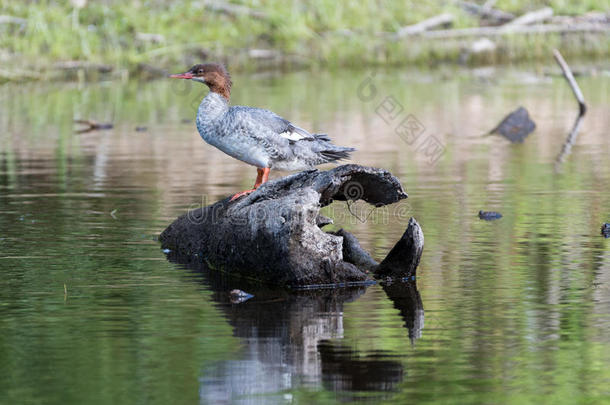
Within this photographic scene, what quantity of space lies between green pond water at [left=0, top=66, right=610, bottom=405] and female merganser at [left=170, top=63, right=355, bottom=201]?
1.08 metres

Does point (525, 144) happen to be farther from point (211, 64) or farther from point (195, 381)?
point (195, 381)

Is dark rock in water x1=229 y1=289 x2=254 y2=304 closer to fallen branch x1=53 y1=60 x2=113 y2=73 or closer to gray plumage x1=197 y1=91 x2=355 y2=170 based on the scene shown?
gray plumage x1=197 y1=91 x2=355 y2=170

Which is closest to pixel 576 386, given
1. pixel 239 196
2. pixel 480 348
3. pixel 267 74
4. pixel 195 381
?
pixel 480 348

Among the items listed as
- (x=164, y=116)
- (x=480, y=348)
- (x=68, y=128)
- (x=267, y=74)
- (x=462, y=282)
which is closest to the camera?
(x=480, y=348)

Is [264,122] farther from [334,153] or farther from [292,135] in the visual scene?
[334,153]

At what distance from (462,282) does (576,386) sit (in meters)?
2.98

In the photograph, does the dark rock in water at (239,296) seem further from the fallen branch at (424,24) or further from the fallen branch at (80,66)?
the fallen branch at (424,24)

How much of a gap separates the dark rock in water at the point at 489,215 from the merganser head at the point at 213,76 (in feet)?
10.6

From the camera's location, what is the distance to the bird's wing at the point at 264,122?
1138cm

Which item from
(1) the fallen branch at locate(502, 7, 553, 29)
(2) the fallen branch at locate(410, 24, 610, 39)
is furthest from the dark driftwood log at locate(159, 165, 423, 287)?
(1) the fallen branch at locate(502, 7, 553, 29)

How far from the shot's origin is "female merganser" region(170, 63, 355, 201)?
11367mm

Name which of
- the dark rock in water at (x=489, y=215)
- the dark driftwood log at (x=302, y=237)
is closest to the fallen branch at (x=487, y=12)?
the dark rock in water at (x=489, y=215)

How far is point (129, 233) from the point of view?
1288 centimetres

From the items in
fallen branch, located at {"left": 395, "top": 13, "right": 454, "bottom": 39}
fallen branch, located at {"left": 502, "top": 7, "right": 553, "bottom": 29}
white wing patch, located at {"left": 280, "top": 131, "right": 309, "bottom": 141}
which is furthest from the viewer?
fallen branch, located at {"left": 395, "top": 13, "right": 454, "bottom": 39}
